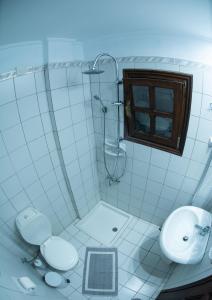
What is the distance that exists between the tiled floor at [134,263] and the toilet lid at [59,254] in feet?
1.08

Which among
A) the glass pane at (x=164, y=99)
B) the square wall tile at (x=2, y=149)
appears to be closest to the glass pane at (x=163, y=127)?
the glass pane at (x=164, y=99)

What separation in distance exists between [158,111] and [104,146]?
2.68 ft

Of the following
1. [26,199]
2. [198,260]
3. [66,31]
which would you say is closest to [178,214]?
[198,260]

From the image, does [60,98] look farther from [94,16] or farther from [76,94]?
[94,16]

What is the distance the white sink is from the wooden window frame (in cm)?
61

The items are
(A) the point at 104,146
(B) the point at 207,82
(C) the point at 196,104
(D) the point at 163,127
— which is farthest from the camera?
(A) the point at 104,146

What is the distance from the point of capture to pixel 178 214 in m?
1.88

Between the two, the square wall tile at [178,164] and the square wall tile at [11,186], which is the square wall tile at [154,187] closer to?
the square wall tile at [178,164]

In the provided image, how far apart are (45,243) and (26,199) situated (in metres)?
0.52

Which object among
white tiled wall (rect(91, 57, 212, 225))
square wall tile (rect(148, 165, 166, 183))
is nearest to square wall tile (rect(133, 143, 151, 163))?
white tiled wall (rect(91, 57, 212, 225))

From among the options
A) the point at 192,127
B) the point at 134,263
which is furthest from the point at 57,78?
the point at 134,263

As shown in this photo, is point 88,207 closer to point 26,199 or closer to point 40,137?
point 26,199

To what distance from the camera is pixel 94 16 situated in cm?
98

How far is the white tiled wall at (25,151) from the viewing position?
1.53 metres
